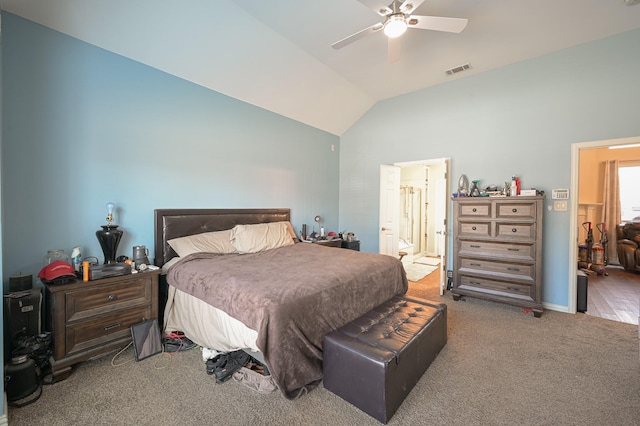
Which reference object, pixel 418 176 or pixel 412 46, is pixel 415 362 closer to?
pixel 412 46

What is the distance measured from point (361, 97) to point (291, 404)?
476 centimetres

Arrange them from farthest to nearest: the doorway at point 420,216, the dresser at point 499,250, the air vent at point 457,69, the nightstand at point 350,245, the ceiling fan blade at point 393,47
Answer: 1. the doorway at point 420,216
2. the nightstand at point 350,245
3. the air vent at point 457,69
4. the dresser at point 499,250
5. the ceiling fan blade at point 393,47

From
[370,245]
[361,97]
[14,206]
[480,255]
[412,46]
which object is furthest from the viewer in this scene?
[370,245]

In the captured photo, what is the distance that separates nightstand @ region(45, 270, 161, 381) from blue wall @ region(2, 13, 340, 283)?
0.63 meters

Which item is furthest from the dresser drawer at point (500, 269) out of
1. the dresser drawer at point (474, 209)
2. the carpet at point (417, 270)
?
the carpet at point (417, 270)

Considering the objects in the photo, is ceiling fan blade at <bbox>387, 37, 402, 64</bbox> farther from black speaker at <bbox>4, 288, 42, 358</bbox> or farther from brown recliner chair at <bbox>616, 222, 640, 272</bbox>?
brown recliner chair at <bbox>616, 222, 640, 272</bbox>

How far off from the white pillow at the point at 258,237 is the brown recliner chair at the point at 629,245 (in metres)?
6.31

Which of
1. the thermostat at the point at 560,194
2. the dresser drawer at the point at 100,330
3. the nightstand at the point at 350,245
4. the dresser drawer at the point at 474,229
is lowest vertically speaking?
the dresser drawer at the point at 100,330

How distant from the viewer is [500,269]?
3.50 metres

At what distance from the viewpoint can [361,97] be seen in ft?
16.2

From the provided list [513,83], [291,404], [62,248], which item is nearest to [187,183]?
[62,248]

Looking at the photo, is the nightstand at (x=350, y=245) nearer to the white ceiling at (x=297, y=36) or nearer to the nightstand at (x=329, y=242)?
the nightstand at (x=329, y=242)

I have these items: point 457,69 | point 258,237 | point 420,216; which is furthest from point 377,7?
point 420,216

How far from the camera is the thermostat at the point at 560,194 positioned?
3.42 m
